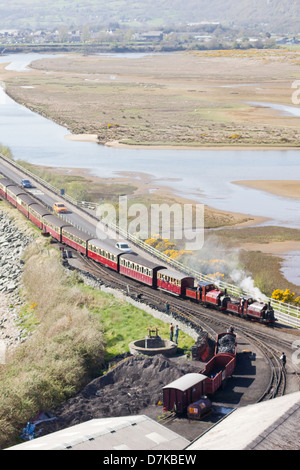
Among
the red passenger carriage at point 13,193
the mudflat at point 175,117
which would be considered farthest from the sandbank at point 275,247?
the mudflat at point 175,117

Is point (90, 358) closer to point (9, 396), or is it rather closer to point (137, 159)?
point (9, 396)

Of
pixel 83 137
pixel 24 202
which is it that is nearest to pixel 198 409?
pixel 24 202

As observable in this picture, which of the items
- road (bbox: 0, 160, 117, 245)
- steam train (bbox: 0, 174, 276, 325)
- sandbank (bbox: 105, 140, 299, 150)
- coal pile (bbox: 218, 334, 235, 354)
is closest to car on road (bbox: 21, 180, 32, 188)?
road (bbox: 0, 160, 117, 245)

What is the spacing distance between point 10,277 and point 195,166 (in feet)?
177

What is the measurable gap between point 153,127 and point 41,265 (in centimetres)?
8932

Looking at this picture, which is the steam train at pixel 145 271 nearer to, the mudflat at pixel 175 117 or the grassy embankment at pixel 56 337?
the grassy embankment at pixel 56 337

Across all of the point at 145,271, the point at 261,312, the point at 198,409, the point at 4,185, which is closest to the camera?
the point at 198,409

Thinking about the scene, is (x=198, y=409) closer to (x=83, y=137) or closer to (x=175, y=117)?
(x=83, y=137)

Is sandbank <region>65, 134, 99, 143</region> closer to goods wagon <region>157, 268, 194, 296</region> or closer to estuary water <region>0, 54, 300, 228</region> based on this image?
estuary water <region>0, 54, 300, 228</region>

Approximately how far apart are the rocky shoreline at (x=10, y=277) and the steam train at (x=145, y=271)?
2.85 meters

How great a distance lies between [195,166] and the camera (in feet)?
370

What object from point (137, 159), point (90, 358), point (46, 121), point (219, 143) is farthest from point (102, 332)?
point (46, 121)

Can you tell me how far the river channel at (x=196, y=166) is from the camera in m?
89.9
